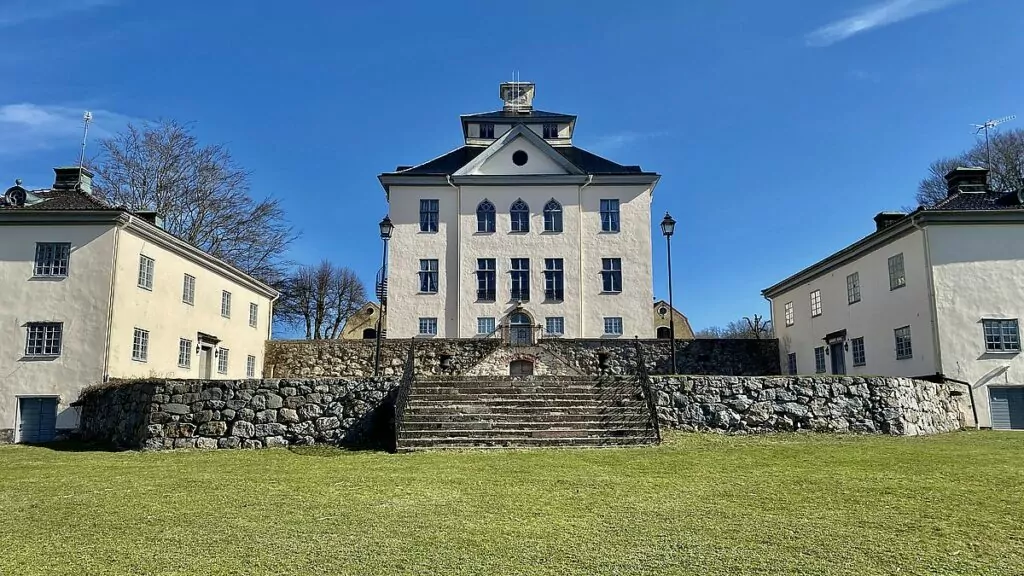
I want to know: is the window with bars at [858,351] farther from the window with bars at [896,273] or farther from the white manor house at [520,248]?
the white manor house at [520,248]

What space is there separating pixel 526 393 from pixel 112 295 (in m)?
12.1

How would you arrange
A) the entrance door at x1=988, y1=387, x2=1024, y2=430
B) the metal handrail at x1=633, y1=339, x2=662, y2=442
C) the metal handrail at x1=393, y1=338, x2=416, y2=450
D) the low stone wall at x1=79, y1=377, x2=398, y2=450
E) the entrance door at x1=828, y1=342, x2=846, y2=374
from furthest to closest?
the entrance door at x1=828, y1=342, x2=846, y2=374
the entrance door at x1=988, y1=387, x2=1024, y2=430
the low stone wall at x1=79, y1=377, x2=398, y2=450
the metal handrail at x1=633, y1=339, x2=662, y2=442
the metal handrail at x1=393, y1=338, x2=416, y2=450

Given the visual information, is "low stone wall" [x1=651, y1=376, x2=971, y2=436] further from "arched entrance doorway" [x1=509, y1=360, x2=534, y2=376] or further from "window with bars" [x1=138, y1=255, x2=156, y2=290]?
"window with bars" [x1=138, y1=255, x2=156, y2=290]

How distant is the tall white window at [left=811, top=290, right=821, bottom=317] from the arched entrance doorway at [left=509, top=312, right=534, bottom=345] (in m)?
11.6

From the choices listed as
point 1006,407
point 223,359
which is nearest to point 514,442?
point 1006,407

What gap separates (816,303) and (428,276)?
54.1 ft

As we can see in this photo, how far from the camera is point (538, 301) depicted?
32.6 m

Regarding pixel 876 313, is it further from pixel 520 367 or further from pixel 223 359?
pixel 223 359

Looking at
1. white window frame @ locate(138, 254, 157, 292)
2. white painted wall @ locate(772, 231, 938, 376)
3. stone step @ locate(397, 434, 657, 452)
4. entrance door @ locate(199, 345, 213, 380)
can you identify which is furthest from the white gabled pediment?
stone step @ locate(397, 434, 657, 452)

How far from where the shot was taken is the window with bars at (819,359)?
27.6m

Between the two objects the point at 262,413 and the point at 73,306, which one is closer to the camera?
the point at 262,413

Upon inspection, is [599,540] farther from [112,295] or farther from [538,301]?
[538,301]

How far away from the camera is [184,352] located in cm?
2389

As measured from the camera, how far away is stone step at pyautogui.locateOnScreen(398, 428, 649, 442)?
14523 mm
